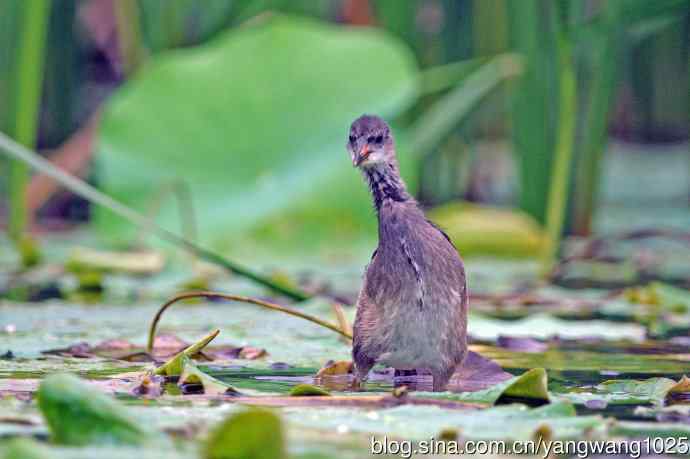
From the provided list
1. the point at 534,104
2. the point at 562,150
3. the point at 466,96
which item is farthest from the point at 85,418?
the point at 466,96

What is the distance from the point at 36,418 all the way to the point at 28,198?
6.22m

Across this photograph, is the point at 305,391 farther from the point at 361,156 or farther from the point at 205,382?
the point at 361,156

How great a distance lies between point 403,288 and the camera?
11.4ft

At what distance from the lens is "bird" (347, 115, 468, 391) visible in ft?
11.3

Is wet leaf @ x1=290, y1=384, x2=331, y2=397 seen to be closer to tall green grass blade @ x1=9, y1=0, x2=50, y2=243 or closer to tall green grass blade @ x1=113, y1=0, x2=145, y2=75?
tall green grass blade @ x1=9, y1=0, x2=50, y2=243

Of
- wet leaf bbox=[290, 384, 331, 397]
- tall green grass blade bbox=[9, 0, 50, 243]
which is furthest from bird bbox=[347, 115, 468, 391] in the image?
tall green grass blade bbox=[9, 0, 50, 243]

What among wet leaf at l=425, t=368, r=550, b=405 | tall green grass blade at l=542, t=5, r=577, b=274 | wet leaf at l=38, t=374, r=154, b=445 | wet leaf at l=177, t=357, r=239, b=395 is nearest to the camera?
wet leaf at l=38, t=374, r=154, b=445

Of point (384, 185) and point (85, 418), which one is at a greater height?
point (384, 185)

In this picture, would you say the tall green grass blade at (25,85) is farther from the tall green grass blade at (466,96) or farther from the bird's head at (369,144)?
the bird's head at (369,144)

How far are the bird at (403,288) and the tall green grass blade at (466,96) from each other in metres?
4.06

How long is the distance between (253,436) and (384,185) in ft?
5.72

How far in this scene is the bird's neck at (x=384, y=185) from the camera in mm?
3705

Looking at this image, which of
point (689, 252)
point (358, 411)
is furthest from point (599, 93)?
point (358, 411)

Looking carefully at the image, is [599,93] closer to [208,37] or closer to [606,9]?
[606,9]
